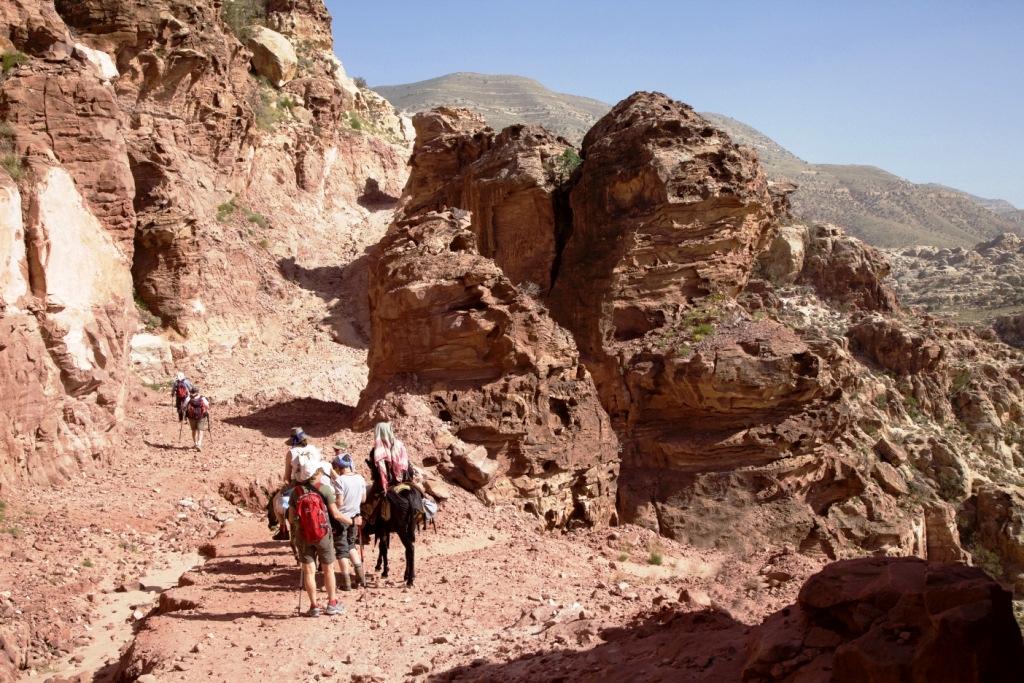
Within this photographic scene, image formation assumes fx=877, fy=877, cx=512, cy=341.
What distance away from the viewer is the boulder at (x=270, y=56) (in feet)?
111

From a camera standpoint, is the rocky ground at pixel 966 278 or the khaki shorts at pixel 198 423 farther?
the rocky ground at pixel 966 278

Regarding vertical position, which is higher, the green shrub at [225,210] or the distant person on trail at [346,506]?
the green shrub at [225,210]

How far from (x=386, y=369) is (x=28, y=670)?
266 inches

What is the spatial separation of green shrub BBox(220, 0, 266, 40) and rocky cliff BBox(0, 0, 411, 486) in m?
0.19

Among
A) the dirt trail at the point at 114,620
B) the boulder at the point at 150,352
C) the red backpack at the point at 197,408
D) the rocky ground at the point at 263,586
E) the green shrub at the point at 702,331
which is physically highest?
the green shrub at the point at 702,331

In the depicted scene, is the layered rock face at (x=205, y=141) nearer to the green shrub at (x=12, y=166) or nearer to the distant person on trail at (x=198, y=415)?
the distant person on trail at (x=198, y=415)

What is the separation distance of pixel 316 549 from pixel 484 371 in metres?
5.56

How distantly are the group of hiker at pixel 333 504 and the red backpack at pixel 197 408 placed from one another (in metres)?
3.85

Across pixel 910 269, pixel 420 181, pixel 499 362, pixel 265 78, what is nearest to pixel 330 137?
pixel 265 78

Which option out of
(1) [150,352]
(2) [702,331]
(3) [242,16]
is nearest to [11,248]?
(1) [150,352]

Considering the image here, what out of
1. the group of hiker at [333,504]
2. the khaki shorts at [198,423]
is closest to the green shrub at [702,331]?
the group of hiker at [333,504]

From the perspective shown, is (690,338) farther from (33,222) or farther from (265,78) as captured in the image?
(265,78)

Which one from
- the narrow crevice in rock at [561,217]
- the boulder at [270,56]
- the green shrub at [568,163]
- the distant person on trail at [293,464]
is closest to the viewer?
the distant person on trail at [293,464]

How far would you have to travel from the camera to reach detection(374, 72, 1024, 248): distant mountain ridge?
95250mm
